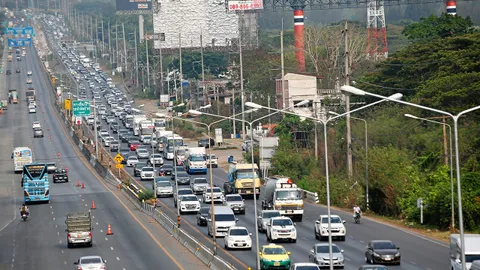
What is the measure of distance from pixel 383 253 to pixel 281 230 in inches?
406

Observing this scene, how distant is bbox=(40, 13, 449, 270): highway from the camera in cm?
5353

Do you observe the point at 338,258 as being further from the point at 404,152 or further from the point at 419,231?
the point at 404,152

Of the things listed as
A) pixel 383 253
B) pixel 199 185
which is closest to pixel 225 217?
pixel 383 253

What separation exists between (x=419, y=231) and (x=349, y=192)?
1419 centimetres

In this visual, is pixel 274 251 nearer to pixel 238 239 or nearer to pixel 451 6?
pixel 238 239

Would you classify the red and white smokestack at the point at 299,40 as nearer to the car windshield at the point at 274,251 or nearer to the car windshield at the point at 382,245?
the car windshield at the point at 382,245

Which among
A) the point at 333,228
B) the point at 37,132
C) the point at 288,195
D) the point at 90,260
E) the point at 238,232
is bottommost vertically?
the point at 37,132

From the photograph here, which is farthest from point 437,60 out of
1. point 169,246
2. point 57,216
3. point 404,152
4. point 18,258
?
point 18,258

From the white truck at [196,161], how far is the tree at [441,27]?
3519 centimetres

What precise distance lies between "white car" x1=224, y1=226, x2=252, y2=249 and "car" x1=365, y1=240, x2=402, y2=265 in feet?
27.7

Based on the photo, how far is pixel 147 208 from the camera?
266 feet

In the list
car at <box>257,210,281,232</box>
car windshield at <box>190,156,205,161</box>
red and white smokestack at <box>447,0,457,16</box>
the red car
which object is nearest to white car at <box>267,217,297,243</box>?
car at <box>257,210,281,232</box>

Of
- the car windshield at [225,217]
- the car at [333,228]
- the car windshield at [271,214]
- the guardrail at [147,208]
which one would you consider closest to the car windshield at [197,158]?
the guardrail at [147,208]

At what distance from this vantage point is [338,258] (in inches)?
1994
